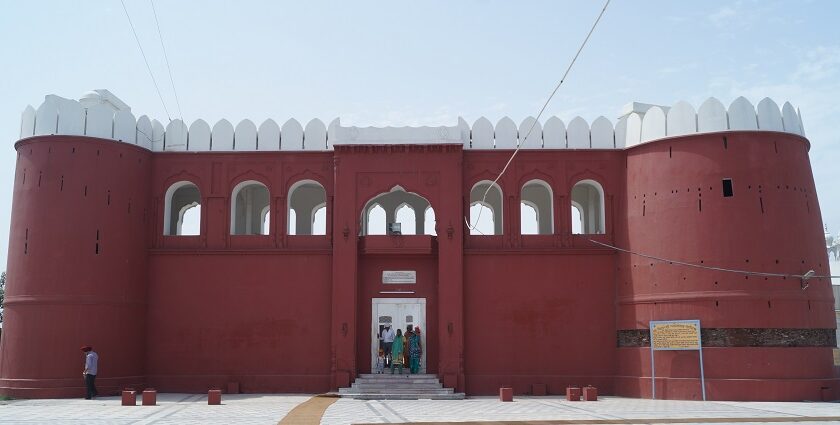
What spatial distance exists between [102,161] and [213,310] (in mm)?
4518

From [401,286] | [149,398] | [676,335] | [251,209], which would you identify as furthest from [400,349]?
[251,209]

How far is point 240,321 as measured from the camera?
2091 cm

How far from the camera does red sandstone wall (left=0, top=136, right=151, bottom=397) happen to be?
19.2m

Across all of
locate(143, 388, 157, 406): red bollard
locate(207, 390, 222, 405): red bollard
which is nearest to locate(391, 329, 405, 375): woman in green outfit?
locate(207, 390, 222, 405): red bollard

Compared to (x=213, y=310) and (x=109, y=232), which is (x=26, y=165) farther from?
(x=213, y=310)

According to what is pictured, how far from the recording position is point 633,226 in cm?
2055

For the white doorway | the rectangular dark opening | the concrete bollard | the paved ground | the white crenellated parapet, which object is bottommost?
the paved ground

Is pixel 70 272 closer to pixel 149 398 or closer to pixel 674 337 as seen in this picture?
pixel 149 398

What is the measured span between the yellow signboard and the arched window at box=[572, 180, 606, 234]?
4.28 metres

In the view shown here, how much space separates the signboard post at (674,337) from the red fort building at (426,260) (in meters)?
0.15

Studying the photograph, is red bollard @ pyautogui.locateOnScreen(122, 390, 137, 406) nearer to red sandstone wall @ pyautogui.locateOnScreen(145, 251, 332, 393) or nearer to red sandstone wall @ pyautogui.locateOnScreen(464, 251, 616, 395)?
red sandstone wall @ pyautogui.locateOnScreen(145, 251, 332, 393)

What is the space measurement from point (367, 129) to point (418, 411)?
7876mm

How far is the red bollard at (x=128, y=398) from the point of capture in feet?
56.0

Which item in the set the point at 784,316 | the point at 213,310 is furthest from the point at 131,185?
the point at 784,316
